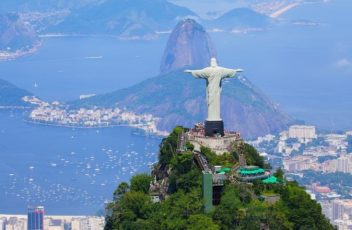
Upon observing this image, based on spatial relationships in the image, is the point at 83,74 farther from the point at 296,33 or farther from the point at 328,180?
the point at 328,180

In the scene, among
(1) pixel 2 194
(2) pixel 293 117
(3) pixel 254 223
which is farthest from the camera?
(2) pixel 293 117

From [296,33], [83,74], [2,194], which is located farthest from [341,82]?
[2,194]

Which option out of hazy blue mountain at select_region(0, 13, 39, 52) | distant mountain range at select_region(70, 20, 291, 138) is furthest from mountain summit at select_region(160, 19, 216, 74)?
hazy blue mountain at select_region(0, 13, 39, 52)

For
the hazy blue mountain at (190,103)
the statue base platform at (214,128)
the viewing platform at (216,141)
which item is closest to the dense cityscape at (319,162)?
the hazy blue mountain at (190,103)

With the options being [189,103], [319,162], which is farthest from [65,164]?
[189,103]

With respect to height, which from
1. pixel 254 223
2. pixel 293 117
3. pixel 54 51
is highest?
pixel 54 51

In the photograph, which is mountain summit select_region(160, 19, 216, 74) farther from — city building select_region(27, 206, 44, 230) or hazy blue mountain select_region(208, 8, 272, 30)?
city building select_region(27, 206, 44, 230)

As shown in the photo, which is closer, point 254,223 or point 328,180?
point 254,223

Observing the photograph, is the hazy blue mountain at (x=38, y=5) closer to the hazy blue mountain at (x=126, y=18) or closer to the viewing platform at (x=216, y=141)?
the hazy blue mountain at (x=126, y=18)
